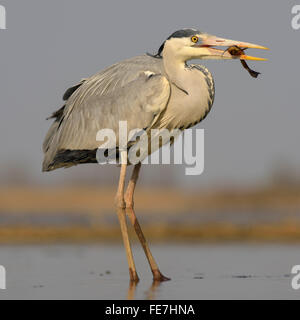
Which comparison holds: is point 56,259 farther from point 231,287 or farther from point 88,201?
point 88,201

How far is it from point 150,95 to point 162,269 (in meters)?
2.41

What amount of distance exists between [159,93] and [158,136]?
572 mm

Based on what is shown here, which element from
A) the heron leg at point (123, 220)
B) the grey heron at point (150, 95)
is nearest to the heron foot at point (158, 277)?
the grey heron at point (150, 95)

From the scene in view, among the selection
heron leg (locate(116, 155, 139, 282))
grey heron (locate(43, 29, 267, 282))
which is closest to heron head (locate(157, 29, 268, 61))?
grey heron (locate(43, 29, 267, 282))

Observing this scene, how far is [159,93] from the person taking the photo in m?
10.7

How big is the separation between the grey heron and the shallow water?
627mm

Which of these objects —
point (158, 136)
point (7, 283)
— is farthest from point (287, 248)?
point (7, 283)

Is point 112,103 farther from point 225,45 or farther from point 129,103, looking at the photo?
point 225,45

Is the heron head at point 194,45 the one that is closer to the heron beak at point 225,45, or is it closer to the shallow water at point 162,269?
the heron beak at point 225,45

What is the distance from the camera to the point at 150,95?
10.7 meters

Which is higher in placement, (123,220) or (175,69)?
(175,69)

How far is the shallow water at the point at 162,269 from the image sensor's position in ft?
A: 31.3

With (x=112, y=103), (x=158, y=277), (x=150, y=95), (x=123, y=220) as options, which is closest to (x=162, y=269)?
(x=123, y=220)

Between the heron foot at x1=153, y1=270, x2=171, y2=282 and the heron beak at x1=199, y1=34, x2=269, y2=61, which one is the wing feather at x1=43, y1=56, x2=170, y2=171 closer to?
the heron beak at x1=199, y1=34, x2=269, y2=61
